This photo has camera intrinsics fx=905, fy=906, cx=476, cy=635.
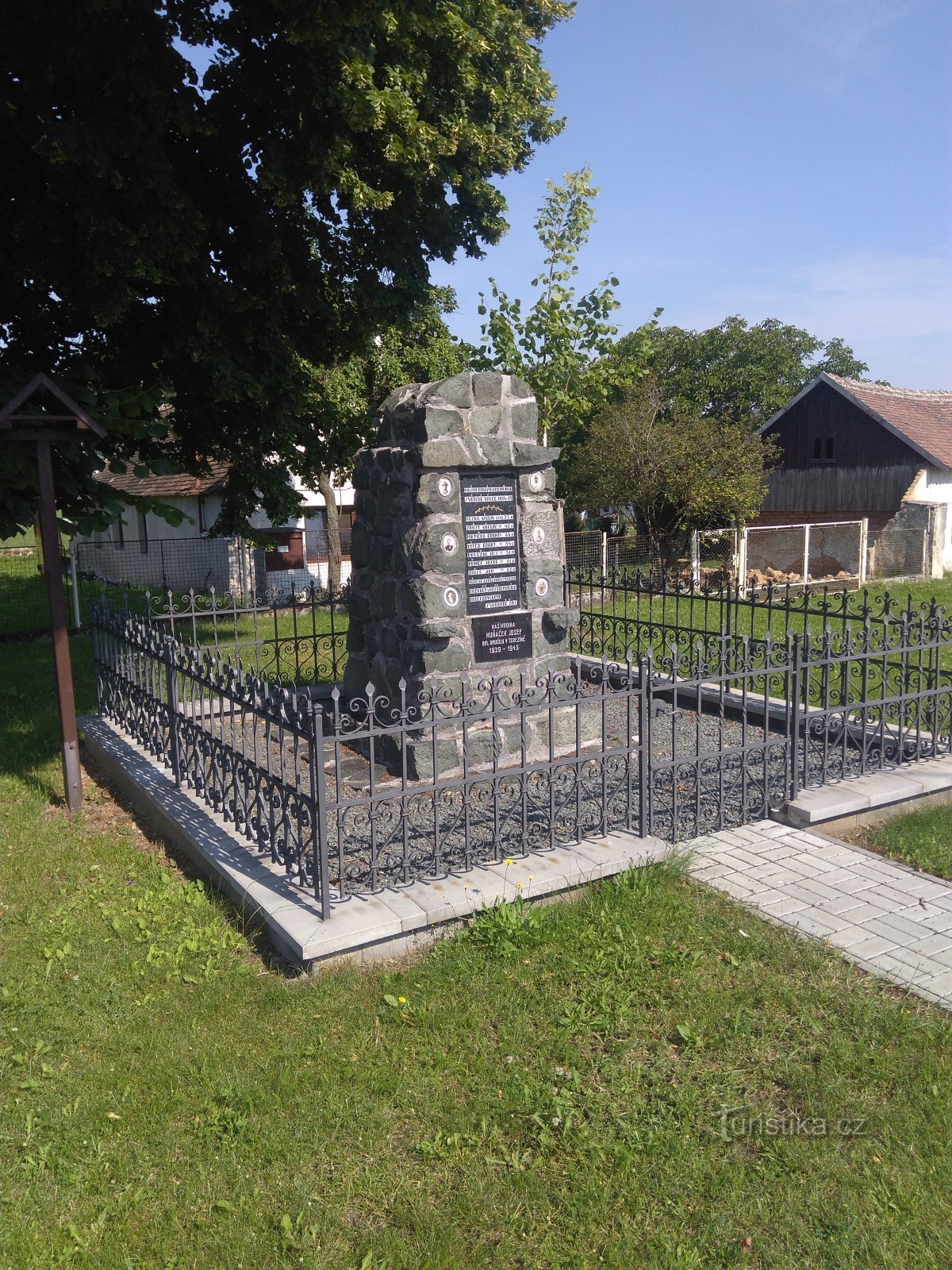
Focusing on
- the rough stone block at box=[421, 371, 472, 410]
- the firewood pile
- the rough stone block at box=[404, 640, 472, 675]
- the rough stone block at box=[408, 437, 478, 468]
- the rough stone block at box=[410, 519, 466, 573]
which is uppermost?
the rough stone block at box=[421, 371, 472, 410]

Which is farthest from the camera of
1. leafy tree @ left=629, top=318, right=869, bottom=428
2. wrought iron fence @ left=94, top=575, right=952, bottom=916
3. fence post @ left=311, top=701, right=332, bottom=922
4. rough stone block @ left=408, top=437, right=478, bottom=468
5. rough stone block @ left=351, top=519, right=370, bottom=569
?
leafy tree @ left=629, top=318, right=869, bottom=428

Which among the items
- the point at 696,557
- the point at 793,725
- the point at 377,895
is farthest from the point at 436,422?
the point at 696,557

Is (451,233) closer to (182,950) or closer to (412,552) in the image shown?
(412,552)

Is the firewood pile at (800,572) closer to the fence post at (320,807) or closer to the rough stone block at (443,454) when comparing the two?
the rough stone block at (443,454)

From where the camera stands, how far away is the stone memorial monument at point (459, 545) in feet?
21.3

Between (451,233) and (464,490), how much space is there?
4464 millimetres

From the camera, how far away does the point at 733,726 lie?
26.2 ft

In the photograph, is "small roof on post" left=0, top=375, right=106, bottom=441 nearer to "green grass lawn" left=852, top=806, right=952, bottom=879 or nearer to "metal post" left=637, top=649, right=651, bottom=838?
"metal post" left=637, top=649, right=651, bottom=838

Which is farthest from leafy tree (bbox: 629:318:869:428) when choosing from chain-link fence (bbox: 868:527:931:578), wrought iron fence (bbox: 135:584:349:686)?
wrought iron fence (bbox: 135:584:349:686)

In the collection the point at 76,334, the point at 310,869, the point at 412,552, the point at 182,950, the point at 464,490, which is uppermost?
the point at 76,334

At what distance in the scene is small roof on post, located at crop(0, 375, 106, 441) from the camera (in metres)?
6.01

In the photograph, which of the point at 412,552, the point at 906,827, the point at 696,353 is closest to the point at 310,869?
the point at 412,552

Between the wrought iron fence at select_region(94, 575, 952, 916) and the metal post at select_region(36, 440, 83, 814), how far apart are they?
622mm

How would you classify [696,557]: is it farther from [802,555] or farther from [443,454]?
[443,454]
